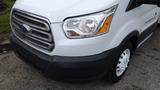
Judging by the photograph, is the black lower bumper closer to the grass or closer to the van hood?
the van hood

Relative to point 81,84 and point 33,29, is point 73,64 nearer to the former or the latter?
point 33,29

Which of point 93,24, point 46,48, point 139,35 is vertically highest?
point 93,24

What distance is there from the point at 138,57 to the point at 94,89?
128 cm

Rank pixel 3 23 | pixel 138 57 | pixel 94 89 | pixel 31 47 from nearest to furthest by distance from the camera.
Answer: pixel 31 47 < pixel 94 89 < pixel 138 57 < pixel 3 23

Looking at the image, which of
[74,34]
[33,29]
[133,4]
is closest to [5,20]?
[33,29]

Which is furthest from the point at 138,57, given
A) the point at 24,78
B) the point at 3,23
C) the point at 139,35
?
the point at 3,23

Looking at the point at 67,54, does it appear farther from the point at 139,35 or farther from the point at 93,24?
the point at 139,35

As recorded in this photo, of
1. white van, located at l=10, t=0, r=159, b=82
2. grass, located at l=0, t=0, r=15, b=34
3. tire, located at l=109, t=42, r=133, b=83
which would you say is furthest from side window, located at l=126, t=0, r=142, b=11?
grass, located at l=0, t=0, r=15, b=34

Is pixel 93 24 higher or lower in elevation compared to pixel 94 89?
higher

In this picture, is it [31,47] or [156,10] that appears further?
[156,10]

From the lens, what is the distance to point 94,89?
12.2 ft

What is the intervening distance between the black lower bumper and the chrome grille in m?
0.13

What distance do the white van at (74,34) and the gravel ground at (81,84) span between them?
55cm

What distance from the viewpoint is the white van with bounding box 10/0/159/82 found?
2992mm
